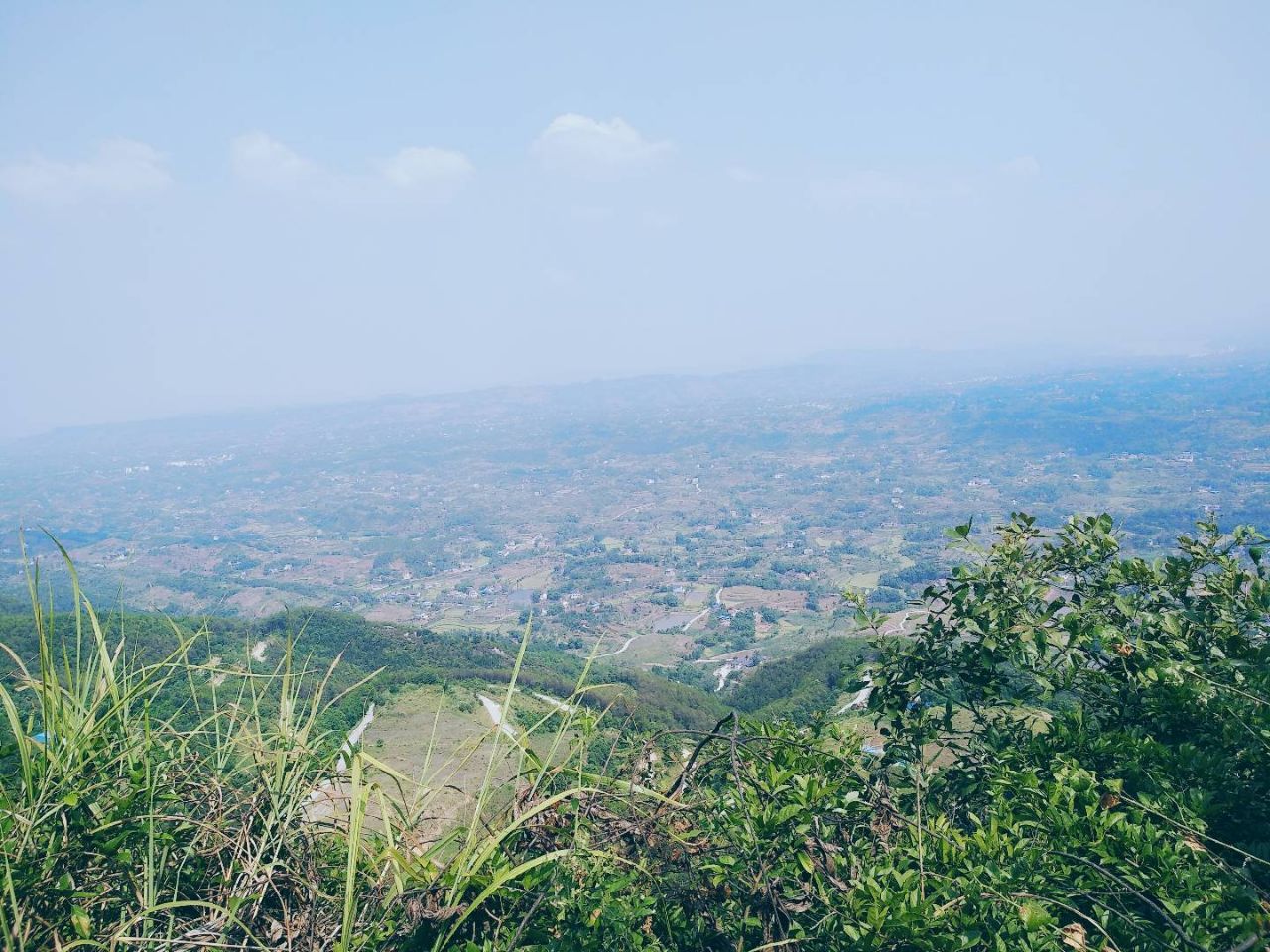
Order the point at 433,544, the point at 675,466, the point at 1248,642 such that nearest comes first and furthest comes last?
the point at 1248,642
the point at 433,544
the point at 675,466

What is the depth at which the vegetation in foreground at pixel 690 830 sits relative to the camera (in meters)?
1.55

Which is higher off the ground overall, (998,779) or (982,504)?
(998,779)

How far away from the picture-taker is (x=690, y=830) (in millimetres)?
2029

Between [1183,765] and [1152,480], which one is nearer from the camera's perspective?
[1183,765]

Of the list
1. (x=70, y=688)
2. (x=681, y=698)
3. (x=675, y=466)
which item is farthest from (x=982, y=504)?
(x=70, y=688)

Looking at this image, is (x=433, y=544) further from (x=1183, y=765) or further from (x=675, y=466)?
(x=1183, y=765)

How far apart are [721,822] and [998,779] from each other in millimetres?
926

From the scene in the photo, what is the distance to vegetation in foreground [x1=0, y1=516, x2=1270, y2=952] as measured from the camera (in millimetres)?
1552

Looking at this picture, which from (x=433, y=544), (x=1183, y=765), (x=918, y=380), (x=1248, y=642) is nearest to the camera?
(x=1183, y=765)

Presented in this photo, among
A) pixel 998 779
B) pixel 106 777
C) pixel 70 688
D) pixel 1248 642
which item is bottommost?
pixel 998 779

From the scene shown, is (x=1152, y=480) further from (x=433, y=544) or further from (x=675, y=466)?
(x=433, y=544)

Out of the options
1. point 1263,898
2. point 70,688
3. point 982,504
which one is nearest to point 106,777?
point 70,688

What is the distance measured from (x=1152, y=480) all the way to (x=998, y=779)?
8738cm

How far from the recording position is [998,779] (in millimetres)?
2189
